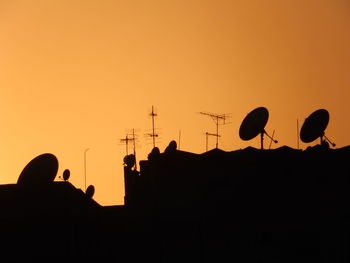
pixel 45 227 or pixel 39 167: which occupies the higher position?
pixel 39 167

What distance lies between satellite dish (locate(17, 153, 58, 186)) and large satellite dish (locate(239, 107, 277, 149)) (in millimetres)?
9265

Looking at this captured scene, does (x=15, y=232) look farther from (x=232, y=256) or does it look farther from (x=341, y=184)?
(x=341, y=184)

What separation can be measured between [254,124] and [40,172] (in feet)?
34.2

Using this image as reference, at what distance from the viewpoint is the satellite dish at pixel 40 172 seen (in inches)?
900

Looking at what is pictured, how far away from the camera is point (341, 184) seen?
23.5 metres

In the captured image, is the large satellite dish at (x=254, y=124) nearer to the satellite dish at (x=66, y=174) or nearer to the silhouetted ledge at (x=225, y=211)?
the silhouetted ledge at (x=225, y=211)

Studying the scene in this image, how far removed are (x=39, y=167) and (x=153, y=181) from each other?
5056mm

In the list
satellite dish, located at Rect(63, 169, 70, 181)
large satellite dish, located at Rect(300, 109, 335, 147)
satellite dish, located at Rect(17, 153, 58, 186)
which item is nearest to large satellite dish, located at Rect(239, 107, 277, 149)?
large satellite dish, located at Rect(300, 109, 335, 147)

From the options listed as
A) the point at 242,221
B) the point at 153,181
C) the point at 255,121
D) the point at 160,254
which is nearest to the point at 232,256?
the point at 242,221

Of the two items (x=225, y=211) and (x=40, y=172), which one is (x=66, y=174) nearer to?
(x=40, y=172)

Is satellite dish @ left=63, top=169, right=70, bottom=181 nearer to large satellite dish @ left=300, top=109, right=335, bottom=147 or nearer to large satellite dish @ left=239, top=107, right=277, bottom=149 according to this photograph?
large satellite dish @ left=239, top=107, right=277, bottom=149

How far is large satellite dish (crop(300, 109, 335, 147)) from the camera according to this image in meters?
25.9

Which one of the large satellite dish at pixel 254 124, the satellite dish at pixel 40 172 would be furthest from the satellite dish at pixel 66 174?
the large satellite dish at pixel 254 124

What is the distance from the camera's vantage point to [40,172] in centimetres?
2305
